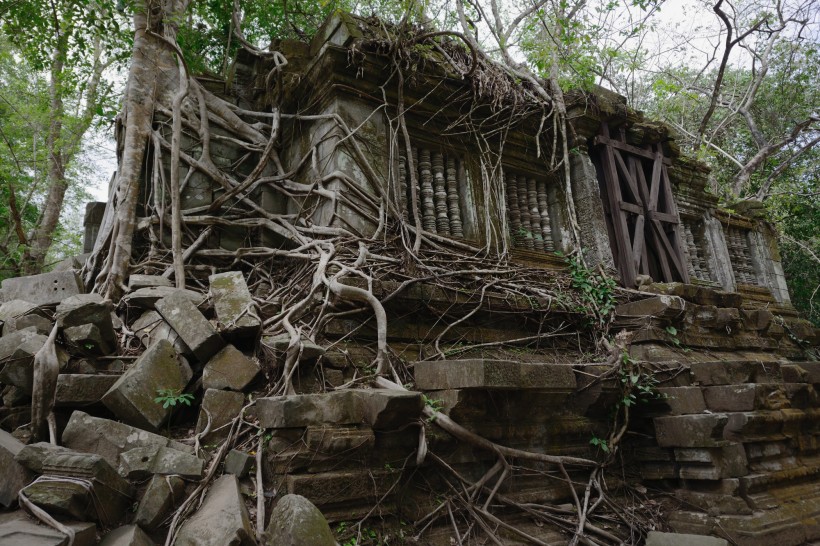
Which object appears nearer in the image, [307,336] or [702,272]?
[307,336]

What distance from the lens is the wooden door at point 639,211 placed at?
19.7 feet

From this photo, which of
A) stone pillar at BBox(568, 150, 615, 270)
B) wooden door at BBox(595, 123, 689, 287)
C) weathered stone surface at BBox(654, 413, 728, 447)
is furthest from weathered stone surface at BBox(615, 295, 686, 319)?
wooden door at BBox(595, 123, 689, 287)

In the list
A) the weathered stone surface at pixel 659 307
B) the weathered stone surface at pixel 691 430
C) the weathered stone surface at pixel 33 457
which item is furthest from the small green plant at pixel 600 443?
the weathered stone surface at pixel 33 457

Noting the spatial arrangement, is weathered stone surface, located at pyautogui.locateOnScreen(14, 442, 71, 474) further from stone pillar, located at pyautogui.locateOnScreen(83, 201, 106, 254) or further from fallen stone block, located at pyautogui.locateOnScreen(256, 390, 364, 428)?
stone pillar, located at pyautogui.locateOnScreen(83, 201, 106, 254)

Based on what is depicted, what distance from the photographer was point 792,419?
3916 millimetres

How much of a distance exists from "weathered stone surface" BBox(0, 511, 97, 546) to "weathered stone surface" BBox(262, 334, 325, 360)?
1.17 m

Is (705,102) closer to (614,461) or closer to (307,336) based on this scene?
(614,461)

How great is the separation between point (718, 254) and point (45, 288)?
27.4 feet

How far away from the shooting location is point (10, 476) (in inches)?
83.0

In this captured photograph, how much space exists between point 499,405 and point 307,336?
1201 millimetres

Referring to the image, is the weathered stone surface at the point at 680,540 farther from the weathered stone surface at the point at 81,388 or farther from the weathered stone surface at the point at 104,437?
the weathered stone surface at the point at 81,388

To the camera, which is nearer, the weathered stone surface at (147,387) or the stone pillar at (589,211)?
the weathered stone surface at (147,387)

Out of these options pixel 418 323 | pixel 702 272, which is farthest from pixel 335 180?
pixel 702 272

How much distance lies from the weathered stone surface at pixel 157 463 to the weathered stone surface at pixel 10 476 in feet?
1.14
